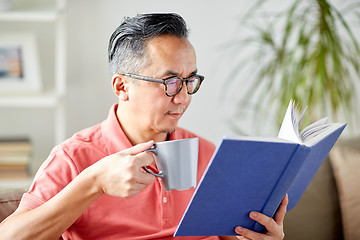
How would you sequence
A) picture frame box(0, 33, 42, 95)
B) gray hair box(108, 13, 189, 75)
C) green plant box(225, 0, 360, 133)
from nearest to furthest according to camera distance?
gray hair box(108, 13, 189, 75) → green plant box(225, 0, 360, 133) → picture frame box(0, 33, 42, 95)

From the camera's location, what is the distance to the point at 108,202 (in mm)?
1491

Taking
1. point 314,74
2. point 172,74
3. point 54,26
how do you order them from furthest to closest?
point 54,26
point 314,74
point 172,74

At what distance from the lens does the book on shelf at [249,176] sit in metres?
1.15

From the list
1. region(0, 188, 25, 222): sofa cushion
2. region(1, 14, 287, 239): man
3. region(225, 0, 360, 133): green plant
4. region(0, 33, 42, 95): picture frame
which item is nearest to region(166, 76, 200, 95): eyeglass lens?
region(1, 14, 287, 239): man

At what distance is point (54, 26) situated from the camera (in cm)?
317

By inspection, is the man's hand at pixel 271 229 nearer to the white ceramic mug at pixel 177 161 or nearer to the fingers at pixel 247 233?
the fingers at pixel 247 233

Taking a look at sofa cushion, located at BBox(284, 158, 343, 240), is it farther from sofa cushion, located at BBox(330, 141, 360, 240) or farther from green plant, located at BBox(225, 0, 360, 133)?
green plant, located at BBox(225, 0, 360, 133)

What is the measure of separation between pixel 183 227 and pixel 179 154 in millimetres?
174

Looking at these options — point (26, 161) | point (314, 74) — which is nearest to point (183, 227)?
point (314, 74)

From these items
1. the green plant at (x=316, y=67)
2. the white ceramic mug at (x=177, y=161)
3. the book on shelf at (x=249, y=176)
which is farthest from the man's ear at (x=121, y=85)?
the green plant at (x=316, y=67)

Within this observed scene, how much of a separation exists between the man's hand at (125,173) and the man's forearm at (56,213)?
0.03m

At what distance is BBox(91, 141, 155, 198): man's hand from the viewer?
1.20 m

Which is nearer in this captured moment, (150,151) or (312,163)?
(150,151)

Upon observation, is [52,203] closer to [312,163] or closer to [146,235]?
[146,235]
